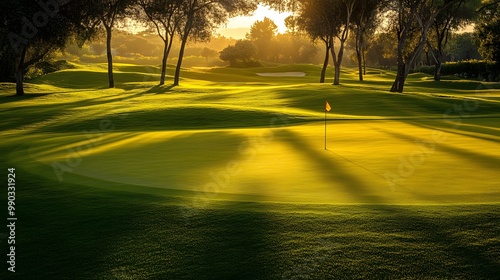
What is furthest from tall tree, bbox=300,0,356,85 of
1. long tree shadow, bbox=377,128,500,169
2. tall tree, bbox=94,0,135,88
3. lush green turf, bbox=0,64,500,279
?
long tree shadow, bbox=377,128,500,169

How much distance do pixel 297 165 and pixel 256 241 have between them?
5149 millimetres

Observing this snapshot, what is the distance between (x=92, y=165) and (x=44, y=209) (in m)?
3.75

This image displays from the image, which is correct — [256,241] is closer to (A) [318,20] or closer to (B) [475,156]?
(B) [475,156]

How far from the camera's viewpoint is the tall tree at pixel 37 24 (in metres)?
40.6

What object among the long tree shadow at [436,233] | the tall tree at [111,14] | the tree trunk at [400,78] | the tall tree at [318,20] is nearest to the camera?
the long tree shadow at [436,233]

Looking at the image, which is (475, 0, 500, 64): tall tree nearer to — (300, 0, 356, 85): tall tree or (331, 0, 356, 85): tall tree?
(331, 0, 356, 85): tall tree

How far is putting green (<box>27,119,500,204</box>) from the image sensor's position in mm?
9797

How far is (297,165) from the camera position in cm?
1273

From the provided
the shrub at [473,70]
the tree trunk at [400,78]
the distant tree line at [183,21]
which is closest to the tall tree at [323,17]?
the distant tree line at [183,21]

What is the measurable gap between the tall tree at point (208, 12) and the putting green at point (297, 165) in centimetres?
4346

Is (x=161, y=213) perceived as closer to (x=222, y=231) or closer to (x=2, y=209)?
(x=222, y=231)

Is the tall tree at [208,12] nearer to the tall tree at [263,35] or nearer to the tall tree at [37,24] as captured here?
the tall tree at [37,24]

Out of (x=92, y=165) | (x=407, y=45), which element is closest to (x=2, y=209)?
(x=92, y=165)

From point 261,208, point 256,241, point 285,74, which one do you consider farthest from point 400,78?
point 285,74
